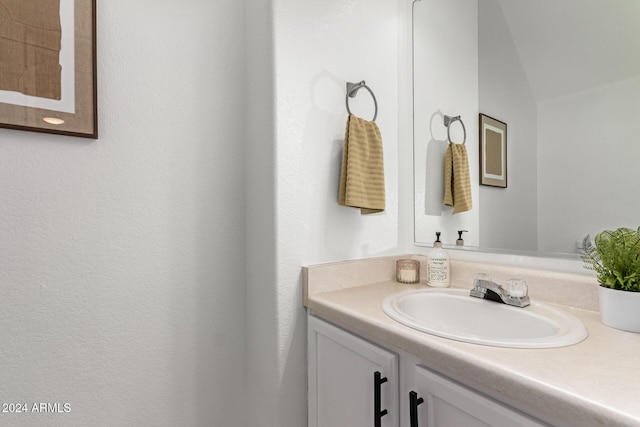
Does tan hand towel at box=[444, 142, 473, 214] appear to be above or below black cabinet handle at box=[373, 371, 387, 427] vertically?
above

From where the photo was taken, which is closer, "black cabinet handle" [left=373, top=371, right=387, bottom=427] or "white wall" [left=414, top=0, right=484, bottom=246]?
"black cabinet handle" [left=373, top=371, right=387, bottom=427]

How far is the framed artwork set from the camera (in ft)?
2.71

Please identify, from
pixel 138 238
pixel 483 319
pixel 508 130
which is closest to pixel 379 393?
pixel 483 319

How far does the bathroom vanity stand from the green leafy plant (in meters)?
0.11

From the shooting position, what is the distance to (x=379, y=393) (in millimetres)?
784

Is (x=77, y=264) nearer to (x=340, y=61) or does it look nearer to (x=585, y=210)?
(x=340, y=61)

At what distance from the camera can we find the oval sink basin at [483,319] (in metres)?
0.68

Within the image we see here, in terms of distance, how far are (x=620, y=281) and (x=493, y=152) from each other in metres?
0.57

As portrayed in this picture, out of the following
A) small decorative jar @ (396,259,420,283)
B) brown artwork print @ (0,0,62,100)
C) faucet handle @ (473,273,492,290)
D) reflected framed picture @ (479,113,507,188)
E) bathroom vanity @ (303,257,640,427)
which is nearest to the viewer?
bathroom vanity @ (303,257,640,427)

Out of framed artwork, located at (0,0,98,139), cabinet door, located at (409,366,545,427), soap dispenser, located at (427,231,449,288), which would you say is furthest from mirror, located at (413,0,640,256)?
framed artwork, located at (0,0,98,139)

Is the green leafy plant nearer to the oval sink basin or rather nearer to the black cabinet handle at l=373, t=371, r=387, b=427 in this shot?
the oval sink basin

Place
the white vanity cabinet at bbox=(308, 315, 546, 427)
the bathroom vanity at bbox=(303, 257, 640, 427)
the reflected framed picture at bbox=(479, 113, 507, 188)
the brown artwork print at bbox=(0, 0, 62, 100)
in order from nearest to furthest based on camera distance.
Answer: the bathroom vanity at bbox=(303, 257, 640, 427), the white vanity cabinet at bbox=(308, 315, 546, 427), the brown artwork print at bbox=(0, 0, 62, 100), the reflected framed picture at bbox=(479, 113, 507, 188)

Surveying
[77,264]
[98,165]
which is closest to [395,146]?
[98,165]

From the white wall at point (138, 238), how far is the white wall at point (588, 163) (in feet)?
3.42
